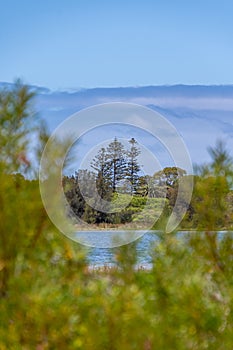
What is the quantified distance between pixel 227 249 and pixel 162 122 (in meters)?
0.75

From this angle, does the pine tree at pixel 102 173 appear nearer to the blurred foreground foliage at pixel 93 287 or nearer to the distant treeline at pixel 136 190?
the distant treeline at pixel 136 190

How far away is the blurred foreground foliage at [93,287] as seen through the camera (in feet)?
8.11

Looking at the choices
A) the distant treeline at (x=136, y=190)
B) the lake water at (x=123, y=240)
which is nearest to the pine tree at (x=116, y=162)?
the distant treeline at (x=136, y=190)

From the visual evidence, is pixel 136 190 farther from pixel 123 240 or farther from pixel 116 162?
pixel 123 240

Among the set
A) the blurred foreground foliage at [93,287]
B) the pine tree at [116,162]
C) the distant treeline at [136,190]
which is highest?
the pine tree at [116,162]

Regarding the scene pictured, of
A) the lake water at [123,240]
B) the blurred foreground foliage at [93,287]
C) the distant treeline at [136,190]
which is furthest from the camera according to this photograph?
the distant treeline at [136,190]

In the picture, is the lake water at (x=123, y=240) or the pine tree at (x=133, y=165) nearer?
the lake water at (x=123, y=240)

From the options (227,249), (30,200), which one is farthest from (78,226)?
(227,249)

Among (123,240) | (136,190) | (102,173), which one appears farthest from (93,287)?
(136,190)

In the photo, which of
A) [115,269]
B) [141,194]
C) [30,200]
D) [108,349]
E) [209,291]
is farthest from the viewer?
[141,194]

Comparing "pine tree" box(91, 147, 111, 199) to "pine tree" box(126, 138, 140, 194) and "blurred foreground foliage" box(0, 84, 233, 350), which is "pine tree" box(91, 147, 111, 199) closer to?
"pine tree" box(126, 138, 140, 194)

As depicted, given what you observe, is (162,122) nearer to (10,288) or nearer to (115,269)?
(115,269)

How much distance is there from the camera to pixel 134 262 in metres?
3.08

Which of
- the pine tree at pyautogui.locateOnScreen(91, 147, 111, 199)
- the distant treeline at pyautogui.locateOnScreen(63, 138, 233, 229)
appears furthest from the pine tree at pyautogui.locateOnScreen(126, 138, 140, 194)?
the pine tree at pyautogui.locateOnScreen(91, 147, 111, 199)
